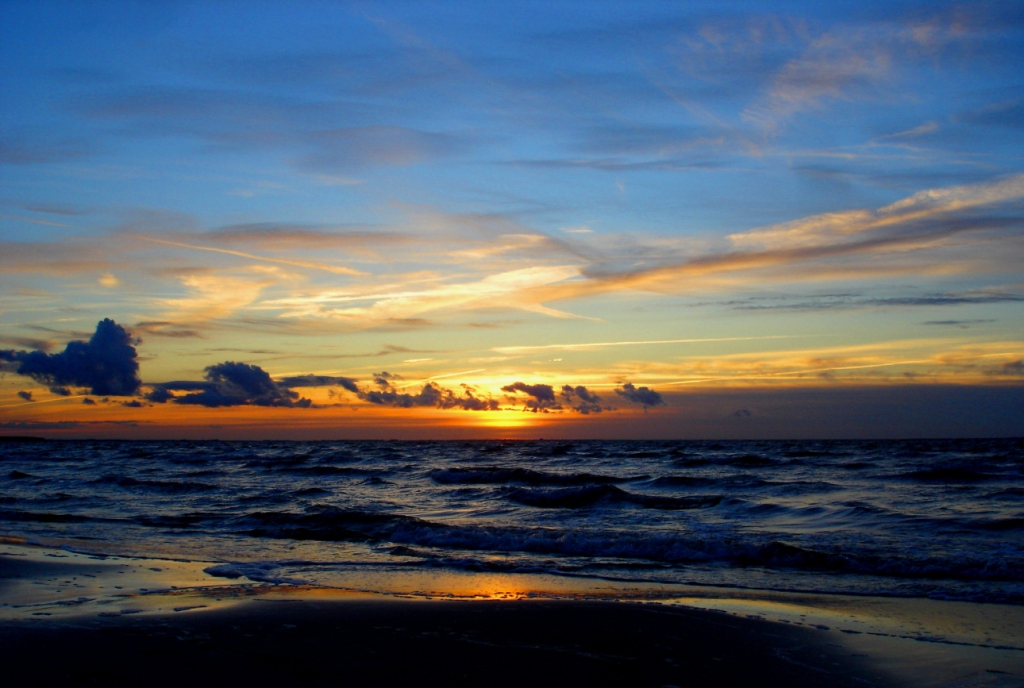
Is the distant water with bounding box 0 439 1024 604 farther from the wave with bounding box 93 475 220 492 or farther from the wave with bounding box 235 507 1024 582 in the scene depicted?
the wave with bounding box 93 475 220 492

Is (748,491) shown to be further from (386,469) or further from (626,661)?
(386,469)

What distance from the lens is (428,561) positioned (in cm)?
1385

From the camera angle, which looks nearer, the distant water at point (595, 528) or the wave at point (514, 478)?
the distant water at point (595, 528)

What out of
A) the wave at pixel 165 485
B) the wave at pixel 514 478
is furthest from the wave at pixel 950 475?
the wave at pixel 165 485

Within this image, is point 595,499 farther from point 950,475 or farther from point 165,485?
point 165,485

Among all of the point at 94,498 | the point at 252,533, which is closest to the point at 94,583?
the point at 252,533

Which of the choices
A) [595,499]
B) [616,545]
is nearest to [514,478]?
[595,499]

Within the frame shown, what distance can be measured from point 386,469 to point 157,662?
129 ft

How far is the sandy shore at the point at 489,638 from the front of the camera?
22.4 feet

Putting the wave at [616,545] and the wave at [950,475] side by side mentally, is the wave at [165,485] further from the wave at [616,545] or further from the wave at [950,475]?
the wave at [950,475]

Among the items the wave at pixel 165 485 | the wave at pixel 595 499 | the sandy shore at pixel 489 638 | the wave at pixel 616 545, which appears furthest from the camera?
the wave at pixel 165 485

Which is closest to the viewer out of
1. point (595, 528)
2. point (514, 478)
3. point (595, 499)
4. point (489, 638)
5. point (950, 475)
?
point (489, 638)

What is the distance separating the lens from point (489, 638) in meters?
8.07

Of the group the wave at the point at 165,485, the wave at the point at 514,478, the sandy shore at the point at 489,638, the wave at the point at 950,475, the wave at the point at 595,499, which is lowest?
the wave at the point at 165,485
